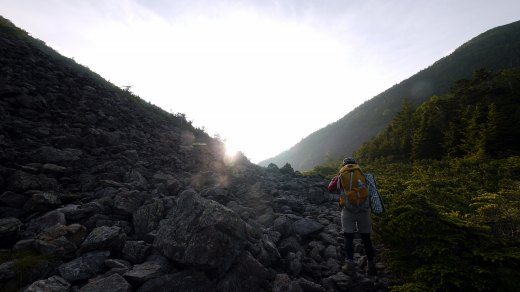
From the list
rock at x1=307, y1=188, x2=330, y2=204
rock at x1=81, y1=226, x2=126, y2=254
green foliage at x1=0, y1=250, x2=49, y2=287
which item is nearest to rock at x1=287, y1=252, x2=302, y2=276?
rock at x1=81, y1=226, x2=126, y2=254

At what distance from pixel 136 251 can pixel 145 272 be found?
65 cm

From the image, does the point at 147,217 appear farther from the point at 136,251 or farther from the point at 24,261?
the point at 24,261

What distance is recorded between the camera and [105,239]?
14.6 feet

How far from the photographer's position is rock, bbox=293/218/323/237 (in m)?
6.73

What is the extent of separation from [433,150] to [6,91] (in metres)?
27.5

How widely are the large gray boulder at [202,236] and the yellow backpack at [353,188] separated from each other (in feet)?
7.82

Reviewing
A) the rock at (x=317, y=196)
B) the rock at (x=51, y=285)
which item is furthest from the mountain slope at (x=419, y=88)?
the rock at (x=51, y=285)

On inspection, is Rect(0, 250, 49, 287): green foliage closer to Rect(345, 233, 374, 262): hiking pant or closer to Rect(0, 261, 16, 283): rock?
Rect(0, 261, 16, 283): rock

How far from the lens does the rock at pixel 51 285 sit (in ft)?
10.9

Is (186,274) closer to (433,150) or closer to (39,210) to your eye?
(39,210)

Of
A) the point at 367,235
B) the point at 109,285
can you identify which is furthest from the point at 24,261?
the point at 367,235

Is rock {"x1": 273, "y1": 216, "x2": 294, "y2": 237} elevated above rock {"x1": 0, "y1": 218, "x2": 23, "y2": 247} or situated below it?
below

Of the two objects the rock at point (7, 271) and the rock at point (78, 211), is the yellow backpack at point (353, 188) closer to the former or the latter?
the rock at point (78, 211)

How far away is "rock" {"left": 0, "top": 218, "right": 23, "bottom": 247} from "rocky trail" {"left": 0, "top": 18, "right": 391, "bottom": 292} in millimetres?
22
